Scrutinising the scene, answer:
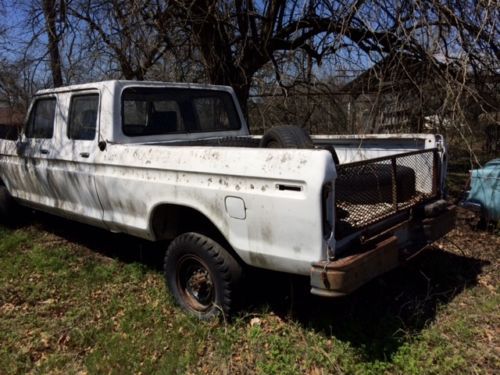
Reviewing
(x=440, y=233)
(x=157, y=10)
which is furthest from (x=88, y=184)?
(x=157, y=10)

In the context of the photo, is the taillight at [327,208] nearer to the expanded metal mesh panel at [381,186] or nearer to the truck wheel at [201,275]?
the expanded metal mesh panel at [381,186]

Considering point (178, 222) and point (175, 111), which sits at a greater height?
point (175, 111)

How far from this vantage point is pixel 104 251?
5207mm

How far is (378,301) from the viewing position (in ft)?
12.3

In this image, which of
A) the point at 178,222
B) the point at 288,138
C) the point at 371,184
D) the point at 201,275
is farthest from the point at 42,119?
the point at 371,184

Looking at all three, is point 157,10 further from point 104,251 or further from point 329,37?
point 104,251

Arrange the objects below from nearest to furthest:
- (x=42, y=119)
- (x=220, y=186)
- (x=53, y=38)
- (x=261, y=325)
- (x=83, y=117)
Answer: (x=220, y=186) < (x=261, y=325) < (x=83, y=117) < (x=42, y=119) < (x=53, y=38)

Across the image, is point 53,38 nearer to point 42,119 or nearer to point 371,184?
point 42,119

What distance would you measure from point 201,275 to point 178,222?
0.51 meters

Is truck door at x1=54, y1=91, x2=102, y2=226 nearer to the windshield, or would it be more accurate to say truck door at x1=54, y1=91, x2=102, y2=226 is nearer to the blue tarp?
the windshield

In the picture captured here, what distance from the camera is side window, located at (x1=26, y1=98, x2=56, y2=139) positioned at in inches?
195

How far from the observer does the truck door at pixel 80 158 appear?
4.28 meters

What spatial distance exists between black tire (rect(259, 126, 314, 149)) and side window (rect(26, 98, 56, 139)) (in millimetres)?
2466

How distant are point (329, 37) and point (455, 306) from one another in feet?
16.3
